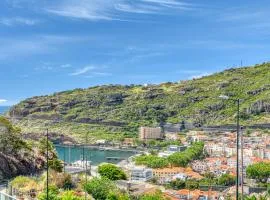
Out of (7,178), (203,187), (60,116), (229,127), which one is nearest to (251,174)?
(203,187)

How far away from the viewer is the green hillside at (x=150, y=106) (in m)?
69.2

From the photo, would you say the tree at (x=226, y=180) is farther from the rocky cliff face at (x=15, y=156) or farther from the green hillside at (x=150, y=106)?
the green hillside at (x=150, y=106)

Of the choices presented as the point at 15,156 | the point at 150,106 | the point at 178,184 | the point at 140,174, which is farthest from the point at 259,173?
the point at 150,106

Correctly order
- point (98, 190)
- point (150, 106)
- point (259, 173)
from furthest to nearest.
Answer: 1. point (150, 106)
2. point (259, 173)
3. point (98, 190)

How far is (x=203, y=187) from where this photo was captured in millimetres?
32344

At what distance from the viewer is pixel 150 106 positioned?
76312 mm

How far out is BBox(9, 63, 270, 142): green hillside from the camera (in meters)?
69.2

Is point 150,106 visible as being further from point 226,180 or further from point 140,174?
point 226,180

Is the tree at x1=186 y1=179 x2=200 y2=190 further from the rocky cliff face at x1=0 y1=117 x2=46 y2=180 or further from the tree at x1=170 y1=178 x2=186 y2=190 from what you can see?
the rocky cliff face at x1=0 y1=117 x2=46 y2=180

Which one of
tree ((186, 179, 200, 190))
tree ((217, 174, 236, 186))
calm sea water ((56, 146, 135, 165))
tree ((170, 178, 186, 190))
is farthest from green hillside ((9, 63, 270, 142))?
tree ((170, 178, 186, 190))

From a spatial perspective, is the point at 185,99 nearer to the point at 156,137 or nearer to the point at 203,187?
the point at 156,137

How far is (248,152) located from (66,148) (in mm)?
26782

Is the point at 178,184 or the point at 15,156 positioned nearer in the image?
the point at 15,156

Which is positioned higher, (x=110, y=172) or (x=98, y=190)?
(x=98, y=190)
